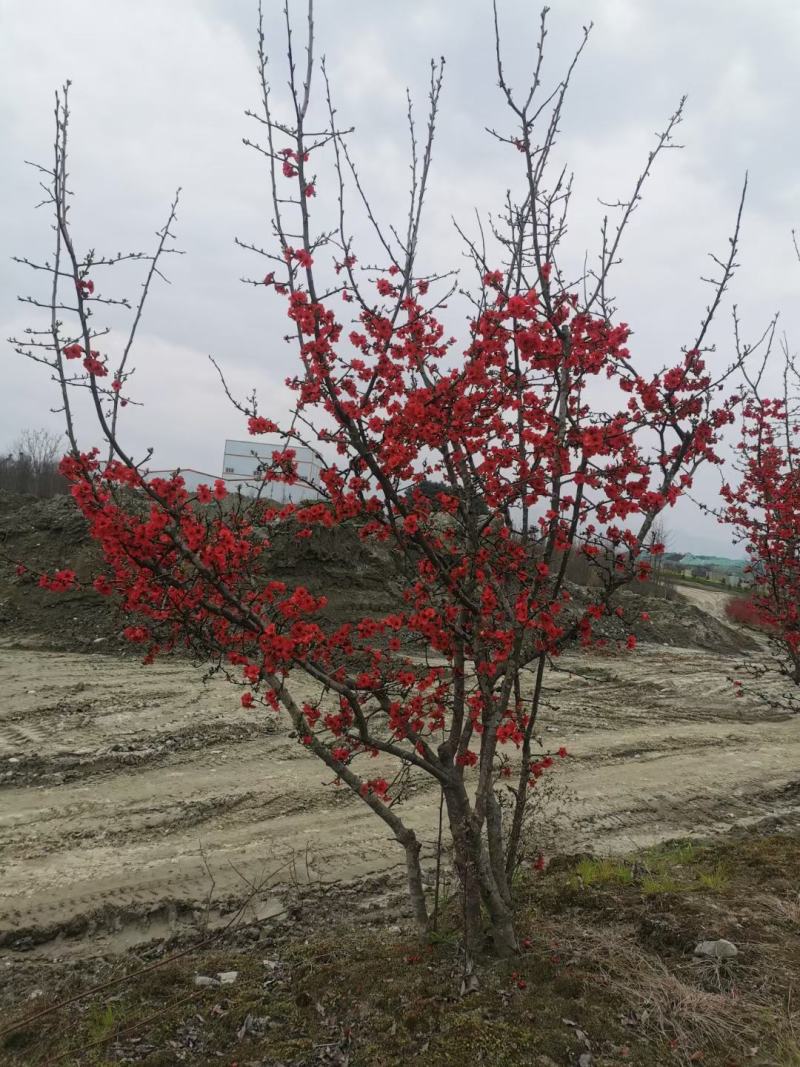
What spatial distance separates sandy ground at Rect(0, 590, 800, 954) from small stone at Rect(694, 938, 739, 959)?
1.70m

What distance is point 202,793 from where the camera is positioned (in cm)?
643

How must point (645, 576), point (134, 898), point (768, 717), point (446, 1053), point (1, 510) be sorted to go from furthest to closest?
point (1, 510), point (768, 717), point (134, 898), point (645, 576), point (446, 1053)

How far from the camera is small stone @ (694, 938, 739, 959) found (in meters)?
3.34

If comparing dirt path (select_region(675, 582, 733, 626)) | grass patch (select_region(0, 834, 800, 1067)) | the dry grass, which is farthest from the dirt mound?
dirt path (select_region(675, 582, 733, 626))

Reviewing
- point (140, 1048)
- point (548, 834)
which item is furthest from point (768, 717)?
point (140, 1048)

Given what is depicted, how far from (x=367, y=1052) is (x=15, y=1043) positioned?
→ 1.62 m

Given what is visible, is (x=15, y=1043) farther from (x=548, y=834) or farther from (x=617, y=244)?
(x=617, y=244)

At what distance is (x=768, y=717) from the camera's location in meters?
11.2

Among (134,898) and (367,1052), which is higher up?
(367,1052)

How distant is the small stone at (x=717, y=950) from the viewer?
3.34m

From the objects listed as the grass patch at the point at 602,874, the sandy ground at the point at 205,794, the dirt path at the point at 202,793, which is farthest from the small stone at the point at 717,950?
the dirt path at the point at 202,793

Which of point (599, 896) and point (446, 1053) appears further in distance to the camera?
point (599, 896)

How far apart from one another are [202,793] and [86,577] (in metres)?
8.34

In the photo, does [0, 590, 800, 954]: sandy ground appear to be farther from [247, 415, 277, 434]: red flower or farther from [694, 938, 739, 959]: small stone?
[247, 415, 277, 434]: red flower
